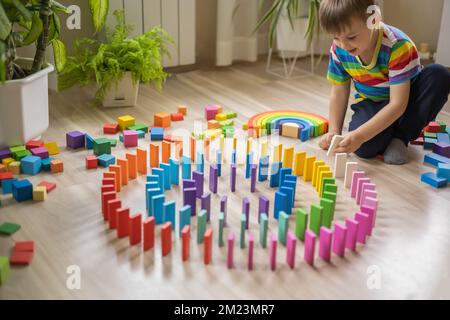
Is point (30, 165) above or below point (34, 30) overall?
below

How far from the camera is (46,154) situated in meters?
1.73

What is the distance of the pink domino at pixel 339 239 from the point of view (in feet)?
4.00

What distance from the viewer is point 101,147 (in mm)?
1769

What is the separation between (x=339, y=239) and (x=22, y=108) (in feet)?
3.45

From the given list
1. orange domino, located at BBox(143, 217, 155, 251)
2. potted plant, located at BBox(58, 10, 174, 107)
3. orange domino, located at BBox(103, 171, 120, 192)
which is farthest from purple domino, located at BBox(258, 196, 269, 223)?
potted plant, located at BBox(58, 10, 174, 107)

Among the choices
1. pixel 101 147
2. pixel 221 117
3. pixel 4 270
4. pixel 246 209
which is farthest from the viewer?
pixel 221 117

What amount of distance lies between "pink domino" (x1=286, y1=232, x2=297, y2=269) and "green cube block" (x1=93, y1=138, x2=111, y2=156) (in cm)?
80

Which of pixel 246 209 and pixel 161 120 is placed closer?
pixel 246 209

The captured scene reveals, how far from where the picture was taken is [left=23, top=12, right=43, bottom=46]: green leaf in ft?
5.48

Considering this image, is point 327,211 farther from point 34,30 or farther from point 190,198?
point 34,30

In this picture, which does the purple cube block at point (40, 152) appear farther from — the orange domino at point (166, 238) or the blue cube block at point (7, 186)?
the orange domino at point (166, 238)

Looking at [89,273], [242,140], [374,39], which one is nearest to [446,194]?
[374,39]

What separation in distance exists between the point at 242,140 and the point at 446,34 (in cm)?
146

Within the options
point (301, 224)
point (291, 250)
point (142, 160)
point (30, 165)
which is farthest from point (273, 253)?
point (30, 165)
